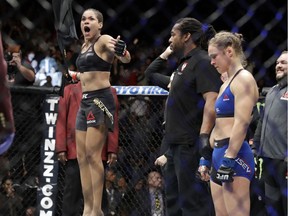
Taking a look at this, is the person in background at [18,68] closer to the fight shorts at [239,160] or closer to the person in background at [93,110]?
the person in background at [93,110]

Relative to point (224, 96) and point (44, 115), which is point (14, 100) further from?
point (224, 96)

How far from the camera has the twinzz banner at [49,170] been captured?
5719 millimetres

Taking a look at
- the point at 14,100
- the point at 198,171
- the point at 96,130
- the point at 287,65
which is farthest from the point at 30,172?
the point at 287,65

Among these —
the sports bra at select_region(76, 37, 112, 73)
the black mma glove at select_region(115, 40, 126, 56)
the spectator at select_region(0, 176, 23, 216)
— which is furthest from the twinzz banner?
the black mma glove at select_region(115, 40, 126, 56)

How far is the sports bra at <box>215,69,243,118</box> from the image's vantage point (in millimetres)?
4191

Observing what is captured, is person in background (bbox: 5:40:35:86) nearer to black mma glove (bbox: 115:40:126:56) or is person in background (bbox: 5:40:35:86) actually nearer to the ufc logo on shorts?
black mma glove (bbox: 115:40:126:56)

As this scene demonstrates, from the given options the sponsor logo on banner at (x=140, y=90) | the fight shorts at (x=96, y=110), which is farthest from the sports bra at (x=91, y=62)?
the sponsor logo on banner at (x=140, y=90)

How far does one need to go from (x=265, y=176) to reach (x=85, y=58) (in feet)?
4.60

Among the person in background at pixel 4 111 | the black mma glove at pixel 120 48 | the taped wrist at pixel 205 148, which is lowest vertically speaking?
the taped wrist at pixel 205 148

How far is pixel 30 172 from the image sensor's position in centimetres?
583

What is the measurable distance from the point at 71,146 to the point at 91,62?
0.69 meters

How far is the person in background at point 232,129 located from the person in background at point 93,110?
1016 millimetres

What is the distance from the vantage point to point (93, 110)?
16.7 ft

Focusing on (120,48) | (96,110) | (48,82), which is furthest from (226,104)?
(48,82)
